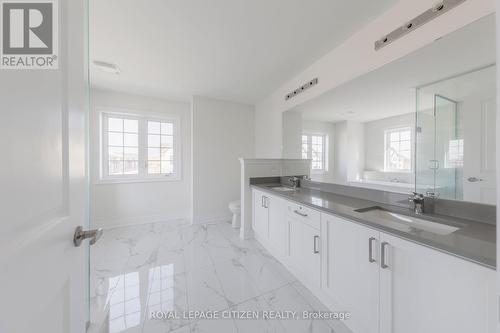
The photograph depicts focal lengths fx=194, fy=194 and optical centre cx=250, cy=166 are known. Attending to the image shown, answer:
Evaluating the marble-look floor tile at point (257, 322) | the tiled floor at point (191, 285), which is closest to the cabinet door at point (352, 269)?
the tiled floor at point (191, 285)

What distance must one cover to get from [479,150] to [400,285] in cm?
96

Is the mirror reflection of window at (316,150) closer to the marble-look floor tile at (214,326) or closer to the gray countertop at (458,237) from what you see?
the gray countertop at (458,237)

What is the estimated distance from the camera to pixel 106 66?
2430 millimetres

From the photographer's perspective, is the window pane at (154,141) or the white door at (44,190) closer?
the white door at (44,190)

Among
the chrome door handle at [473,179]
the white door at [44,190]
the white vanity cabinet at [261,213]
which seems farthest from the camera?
the white vanity cabinet at [261,213]

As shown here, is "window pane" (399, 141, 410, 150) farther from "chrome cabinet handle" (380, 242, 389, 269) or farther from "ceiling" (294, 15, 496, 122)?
"chrome cabinet handle" (380, 242, 389, 269)

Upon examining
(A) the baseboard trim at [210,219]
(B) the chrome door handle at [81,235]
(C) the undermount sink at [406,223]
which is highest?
(B) the chrome door handle at [81,235]

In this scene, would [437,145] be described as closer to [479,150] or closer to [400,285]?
[479,150]

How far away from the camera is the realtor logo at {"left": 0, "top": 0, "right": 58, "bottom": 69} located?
408 millimetres

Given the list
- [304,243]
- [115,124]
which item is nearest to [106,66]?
[115,124]

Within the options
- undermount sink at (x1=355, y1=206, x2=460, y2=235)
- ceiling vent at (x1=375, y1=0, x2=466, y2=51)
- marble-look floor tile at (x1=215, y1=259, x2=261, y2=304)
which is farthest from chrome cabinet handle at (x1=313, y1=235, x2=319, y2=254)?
ceiling vent at (x1=375, y1=0, x2=466, y2=51)

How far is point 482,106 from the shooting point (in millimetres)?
1154

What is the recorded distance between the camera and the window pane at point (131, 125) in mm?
3535

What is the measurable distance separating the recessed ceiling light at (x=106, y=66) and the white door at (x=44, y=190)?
2.20 meters
